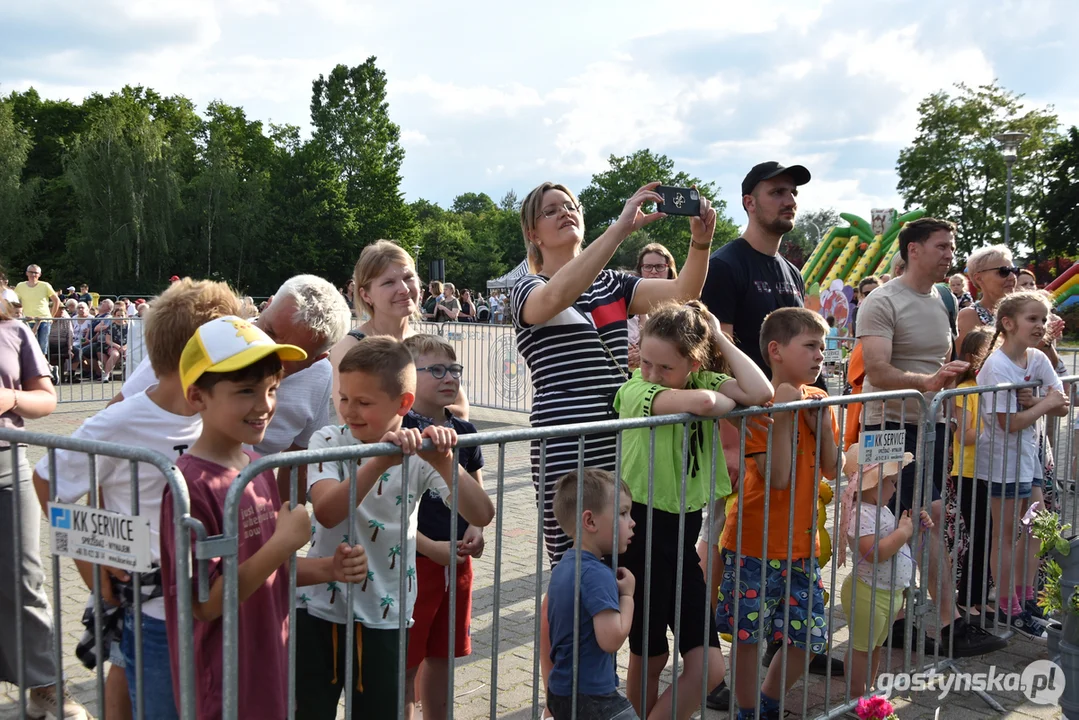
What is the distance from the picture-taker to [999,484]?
5.34 metres

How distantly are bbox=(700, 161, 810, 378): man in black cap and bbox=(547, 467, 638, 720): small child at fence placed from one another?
5.18 feet

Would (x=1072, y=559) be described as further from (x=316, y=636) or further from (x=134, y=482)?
(x=134, y=482)

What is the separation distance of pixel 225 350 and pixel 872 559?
3093 mm

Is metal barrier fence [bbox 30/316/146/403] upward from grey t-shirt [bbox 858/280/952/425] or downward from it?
downward

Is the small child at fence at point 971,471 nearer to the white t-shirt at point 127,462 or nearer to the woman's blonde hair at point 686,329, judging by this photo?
the woman's blonde hair at point 686,329

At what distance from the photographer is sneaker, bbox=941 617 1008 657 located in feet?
16.1

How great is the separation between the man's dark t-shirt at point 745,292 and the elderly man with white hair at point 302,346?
6.04ft

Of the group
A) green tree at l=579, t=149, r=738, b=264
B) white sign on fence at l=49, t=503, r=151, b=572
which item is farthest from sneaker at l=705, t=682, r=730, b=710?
green tree at l=579, t=149, r=738, b=264

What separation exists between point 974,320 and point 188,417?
5906 millimetres

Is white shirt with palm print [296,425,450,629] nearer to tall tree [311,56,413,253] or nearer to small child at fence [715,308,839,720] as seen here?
small child at fence [715,308,839,720]

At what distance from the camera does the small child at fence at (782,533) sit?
146 inches

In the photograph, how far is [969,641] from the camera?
4.98 meters

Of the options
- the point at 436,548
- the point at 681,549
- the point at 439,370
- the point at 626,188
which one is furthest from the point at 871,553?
the point at 626,188

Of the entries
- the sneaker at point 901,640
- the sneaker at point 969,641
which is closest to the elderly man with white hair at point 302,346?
the sneaker at point 901,640
